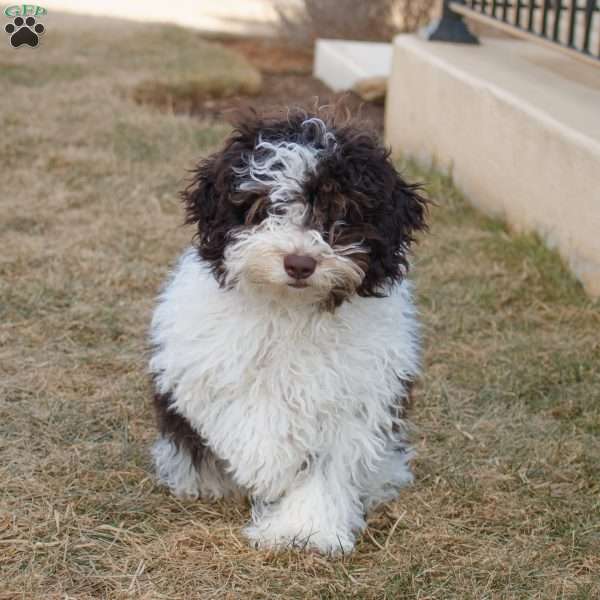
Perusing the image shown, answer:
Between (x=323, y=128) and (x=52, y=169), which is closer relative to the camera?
(x=323, y=128)

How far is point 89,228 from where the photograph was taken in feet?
17.4

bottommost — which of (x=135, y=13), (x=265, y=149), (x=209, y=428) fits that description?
(x=135, y=13)

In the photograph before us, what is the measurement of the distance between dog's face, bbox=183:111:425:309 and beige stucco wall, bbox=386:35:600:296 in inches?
84.3

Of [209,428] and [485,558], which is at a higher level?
[209,428]

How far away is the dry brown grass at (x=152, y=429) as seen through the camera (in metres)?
2.80

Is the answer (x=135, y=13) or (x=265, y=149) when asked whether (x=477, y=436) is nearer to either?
(x=265, y=149)

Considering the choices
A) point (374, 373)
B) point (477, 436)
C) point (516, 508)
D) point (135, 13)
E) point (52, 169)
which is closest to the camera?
point (374, 373)

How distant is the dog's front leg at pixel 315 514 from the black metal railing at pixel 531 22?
3.06 metres

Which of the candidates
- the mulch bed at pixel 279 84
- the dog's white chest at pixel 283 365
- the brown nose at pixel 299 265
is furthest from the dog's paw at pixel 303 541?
the mulch bed at pixel 279 84

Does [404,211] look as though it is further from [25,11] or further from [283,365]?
[25,11]

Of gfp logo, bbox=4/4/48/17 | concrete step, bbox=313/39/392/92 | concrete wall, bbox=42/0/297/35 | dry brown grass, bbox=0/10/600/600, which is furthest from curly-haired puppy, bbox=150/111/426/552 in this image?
concrete wall, bbox=42/0/297/35

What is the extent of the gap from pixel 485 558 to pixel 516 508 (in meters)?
0.33

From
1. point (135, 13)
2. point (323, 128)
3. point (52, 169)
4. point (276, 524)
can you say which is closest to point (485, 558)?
point (276, 524)

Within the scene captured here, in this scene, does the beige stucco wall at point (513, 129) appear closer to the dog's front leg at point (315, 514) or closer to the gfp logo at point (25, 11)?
the dog's front leg at point (315, 514)
